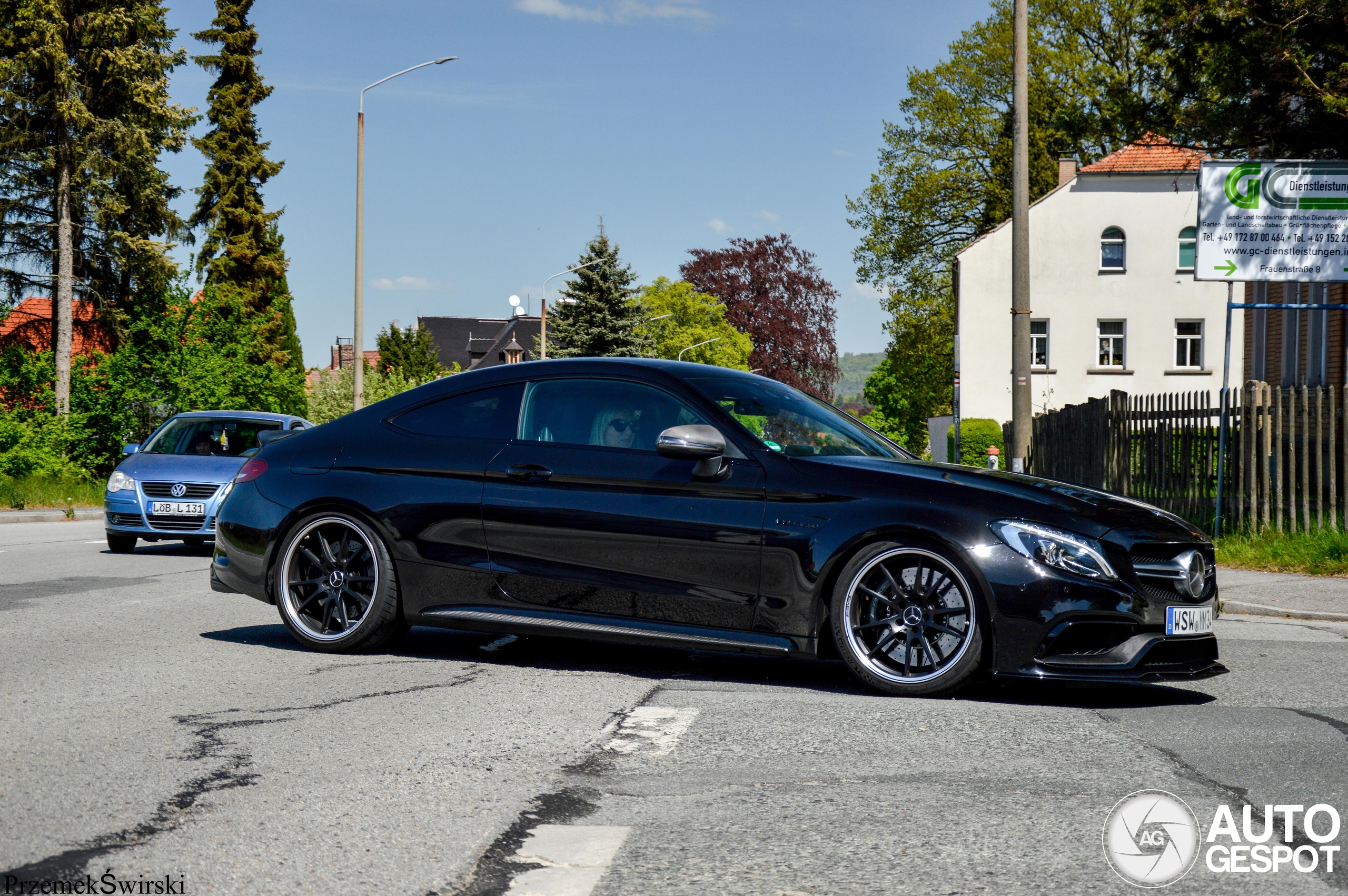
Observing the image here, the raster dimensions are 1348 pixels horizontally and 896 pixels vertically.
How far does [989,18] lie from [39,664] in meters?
48.5

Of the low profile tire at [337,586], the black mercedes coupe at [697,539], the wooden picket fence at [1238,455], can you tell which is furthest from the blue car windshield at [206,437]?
the wooden picket fence at [1238,455]

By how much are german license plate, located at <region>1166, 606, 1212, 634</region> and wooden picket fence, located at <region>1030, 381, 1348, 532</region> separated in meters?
8.13

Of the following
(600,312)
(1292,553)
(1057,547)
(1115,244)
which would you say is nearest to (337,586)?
(1057,547)

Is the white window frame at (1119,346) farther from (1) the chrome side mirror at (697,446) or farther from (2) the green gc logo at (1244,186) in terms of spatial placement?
(1) the chrome side mirror at (697,446)

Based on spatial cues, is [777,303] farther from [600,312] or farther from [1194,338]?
[1194,338]

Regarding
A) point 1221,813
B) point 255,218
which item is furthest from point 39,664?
point 255,218

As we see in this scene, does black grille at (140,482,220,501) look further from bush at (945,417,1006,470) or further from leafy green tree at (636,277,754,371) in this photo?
leafy green tree at (636,277,754,371)

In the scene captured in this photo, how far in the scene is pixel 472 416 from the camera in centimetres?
698

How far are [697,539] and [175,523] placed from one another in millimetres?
9758

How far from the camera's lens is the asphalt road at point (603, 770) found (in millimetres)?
3510

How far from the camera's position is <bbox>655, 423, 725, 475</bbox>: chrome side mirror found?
617 centimetres

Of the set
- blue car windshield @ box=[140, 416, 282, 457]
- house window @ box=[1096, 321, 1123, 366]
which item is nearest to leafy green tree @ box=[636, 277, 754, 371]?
house window @ box=[1096, 321, 1123, 366]

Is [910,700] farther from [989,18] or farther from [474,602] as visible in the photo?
[989,18]

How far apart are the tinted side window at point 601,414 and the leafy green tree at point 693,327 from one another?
7347cm
